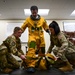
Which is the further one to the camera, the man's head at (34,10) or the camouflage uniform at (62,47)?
the man's head at (34,10)

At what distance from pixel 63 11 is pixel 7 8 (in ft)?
8.19

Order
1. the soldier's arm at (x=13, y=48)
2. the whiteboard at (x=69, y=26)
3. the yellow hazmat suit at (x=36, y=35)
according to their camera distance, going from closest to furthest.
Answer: the soldier's arm at (x=13, y=48)
the yellow hazmat suit at (x=36, y=35)
the whiteboard at (x=69, y=26)

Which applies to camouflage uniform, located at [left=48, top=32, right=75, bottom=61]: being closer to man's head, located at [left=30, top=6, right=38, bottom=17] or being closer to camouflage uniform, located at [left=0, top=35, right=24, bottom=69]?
man's head, located at [left=30, top=6, right=38, bottom=17]

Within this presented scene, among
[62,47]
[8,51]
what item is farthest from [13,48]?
[62,47]

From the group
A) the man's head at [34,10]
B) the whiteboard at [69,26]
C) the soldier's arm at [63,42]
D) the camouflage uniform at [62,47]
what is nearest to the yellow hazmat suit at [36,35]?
the man's head at [34,10]

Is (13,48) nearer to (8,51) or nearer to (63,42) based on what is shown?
(8,51)

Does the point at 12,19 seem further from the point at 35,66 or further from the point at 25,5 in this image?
the point at 35,66

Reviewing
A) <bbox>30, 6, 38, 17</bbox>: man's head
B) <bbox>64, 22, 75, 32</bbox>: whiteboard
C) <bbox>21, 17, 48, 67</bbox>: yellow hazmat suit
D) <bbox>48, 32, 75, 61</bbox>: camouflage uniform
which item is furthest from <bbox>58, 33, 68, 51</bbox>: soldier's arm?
<bbox>64, 22, 75, 32</bbox>: whiteboard

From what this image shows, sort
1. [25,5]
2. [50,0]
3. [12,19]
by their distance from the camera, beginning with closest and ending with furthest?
1. [50,0]
2. [25,5]
3. [12,19]

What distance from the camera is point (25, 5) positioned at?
5.41 m

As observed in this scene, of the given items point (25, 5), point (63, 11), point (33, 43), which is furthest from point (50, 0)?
point (33, 43)

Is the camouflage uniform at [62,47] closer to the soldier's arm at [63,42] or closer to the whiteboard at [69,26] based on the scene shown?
the soldier's arm at [63,42]

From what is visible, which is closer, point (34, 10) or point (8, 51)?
point (8, 51)

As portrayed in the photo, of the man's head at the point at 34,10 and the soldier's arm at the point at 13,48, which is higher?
the man's head at the point at 34,10
